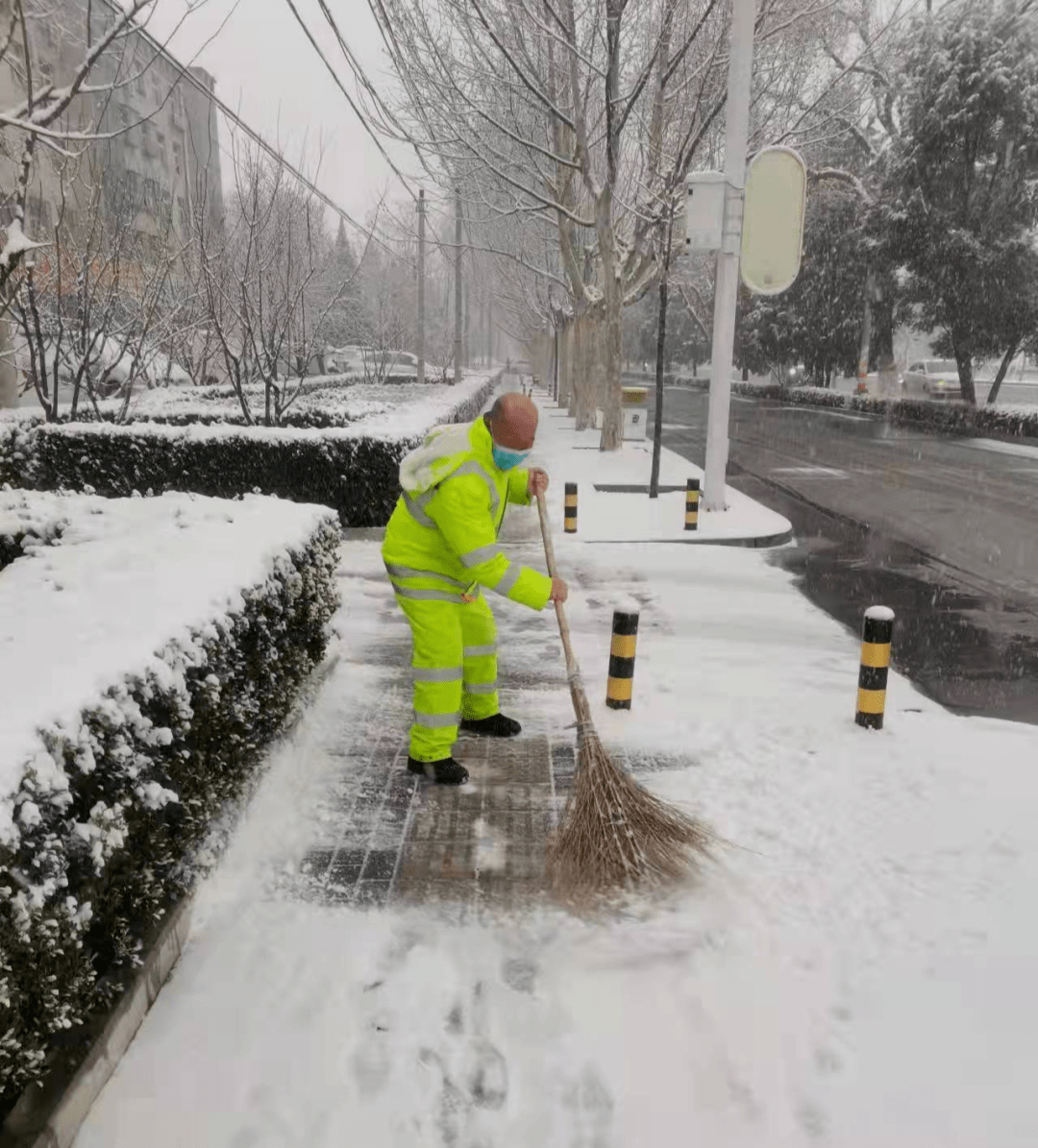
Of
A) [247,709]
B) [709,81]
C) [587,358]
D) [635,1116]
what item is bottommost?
[635,1116]

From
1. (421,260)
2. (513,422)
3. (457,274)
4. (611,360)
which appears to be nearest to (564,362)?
(457,274)

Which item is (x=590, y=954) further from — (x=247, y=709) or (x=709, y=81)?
(x=709, y=81)

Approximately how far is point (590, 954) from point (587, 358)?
21506mm

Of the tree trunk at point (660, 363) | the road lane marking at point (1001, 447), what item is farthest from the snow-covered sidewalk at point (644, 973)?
the road lane marking at point (1001, 447)

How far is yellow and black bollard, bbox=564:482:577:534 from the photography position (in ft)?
32.9

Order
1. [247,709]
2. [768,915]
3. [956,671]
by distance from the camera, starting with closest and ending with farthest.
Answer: [768,915]
[247,709]
[956,671]

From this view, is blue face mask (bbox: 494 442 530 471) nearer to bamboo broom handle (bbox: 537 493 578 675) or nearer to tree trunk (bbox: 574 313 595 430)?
bamboo broom handle (bbox: 537 493 578 675)

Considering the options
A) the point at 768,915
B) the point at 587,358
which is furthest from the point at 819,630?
the point at 587,358

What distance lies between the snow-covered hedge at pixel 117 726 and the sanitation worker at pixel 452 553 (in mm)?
614

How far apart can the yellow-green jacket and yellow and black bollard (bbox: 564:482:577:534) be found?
5.89m

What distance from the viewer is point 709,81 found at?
13.8m

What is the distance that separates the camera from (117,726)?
2.39 meters

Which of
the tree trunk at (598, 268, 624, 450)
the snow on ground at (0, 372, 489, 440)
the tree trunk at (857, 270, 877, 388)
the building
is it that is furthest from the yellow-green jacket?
the tree trunk at (857, 270, 877, 388)

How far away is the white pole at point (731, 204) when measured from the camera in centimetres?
962
